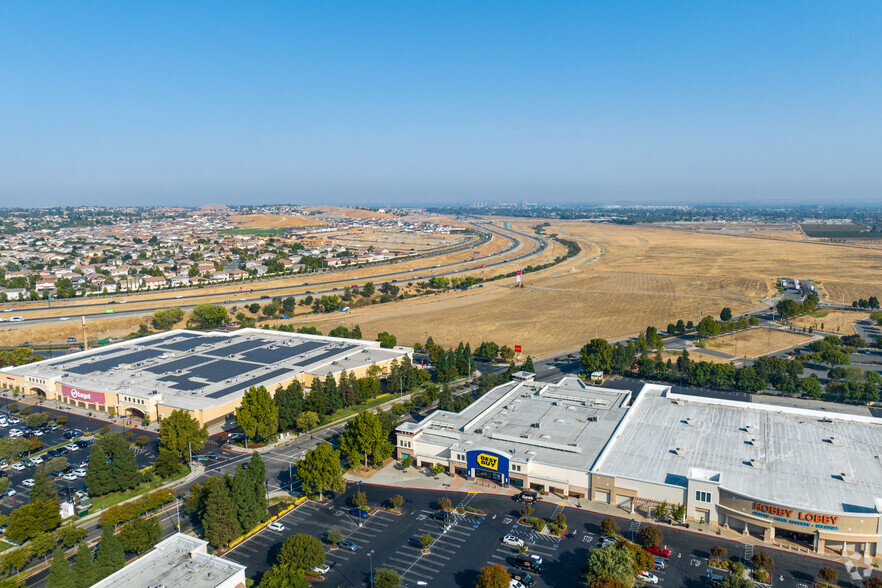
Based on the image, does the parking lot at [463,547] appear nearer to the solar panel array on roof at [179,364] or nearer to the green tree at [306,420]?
the green tree at [306,420]

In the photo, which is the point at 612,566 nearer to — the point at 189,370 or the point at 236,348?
the point at 189,370

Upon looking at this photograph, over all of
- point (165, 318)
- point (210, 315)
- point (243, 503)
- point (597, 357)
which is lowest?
point (243, 503)

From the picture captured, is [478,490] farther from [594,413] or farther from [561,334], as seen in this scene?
[561,334]

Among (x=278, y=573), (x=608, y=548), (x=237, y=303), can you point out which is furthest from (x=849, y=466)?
(x=237, y=303)

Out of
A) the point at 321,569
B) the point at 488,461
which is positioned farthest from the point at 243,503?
the point at 488,461

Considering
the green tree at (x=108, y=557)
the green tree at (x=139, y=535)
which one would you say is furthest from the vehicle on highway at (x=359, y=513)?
the green tree at (x=108, y=557)

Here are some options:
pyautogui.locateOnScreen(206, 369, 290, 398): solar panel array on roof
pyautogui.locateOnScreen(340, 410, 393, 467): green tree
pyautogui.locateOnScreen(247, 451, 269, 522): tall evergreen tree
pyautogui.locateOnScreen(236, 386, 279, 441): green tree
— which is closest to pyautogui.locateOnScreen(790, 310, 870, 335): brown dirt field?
pyautogui.locateOnScreen(340, 410, 393, 467): green tree

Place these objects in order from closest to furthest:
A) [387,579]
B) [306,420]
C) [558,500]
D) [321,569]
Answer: [387,579] < [321,569] < [558,500] < [306,420]
